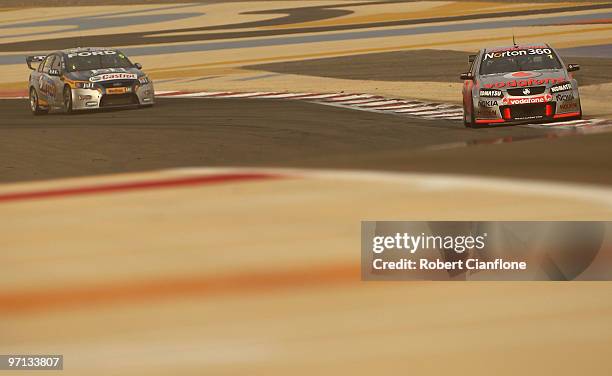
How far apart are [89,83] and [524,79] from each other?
9195 millimetres

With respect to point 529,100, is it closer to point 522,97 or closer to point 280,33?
point 522,97

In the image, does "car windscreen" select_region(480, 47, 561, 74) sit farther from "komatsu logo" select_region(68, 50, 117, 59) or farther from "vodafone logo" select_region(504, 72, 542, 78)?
"komatsu logo" select_region(68, 50, 117, 59)

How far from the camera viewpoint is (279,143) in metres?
19.6

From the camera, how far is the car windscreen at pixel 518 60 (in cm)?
2188

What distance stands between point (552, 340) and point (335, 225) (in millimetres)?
3576

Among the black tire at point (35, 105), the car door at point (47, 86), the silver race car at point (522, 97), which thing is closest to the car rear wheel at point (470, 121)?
the silver race car at point (522, 97)

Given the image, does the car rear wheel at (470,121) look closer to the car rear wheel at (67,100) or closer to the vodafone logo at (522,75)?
the vodafone logo at (522,75)

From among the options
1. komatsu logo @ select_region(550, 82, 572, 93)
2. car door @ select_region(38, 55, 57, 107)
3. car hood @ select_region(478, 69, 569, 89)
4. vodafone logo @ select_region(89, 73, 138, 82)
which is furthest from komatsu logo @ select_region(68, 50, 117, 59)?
komatsu logo @ select_region(550, 82, 572, 93)

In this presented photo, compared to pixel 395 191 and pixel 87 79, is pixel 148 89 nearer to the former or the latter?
pixel 87 79

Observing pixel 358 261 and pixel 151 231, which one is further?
pixel 151 231

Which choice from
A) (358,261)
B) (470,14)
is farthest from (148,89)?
(470,14)

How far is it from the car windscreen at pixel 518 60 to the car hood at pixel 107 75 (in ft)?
24.6

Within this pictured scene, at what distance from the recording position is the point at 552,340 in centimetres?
676

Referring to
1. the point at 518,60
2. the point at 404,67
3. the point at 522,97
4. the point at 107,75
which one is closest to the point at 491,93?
the point at 522,97
